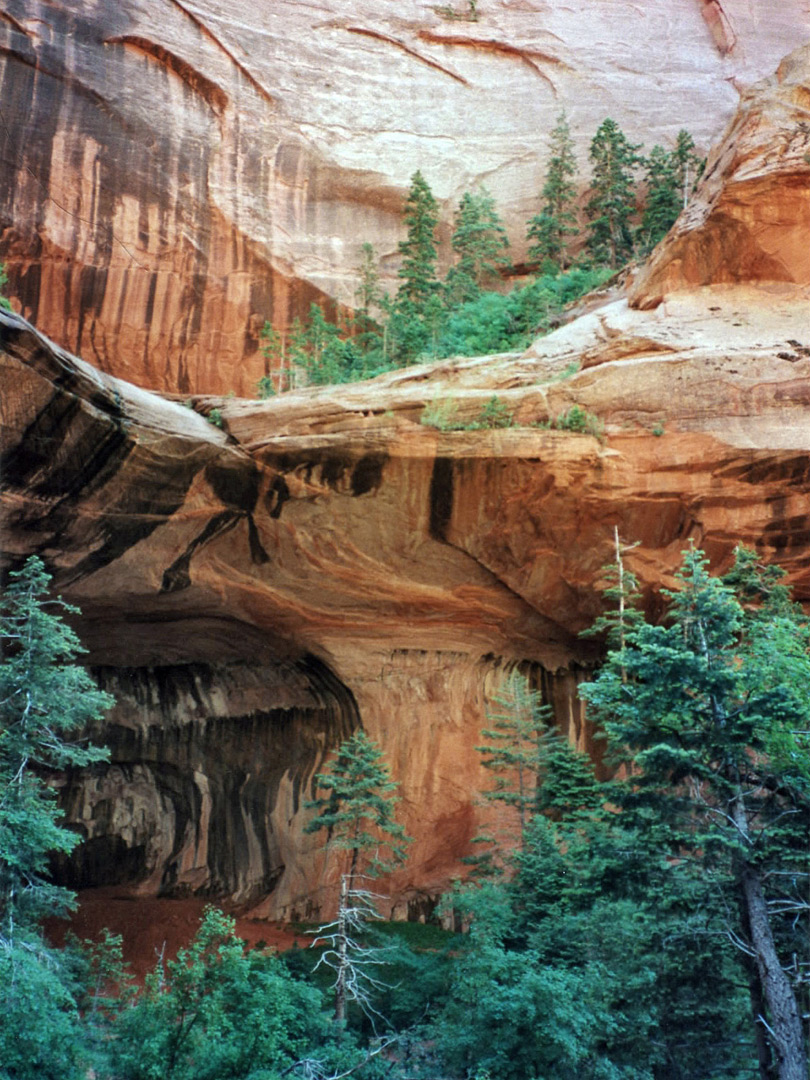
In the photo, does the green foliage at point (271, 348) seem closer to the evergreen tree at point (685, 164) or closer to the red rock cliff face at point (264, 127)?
the red rock cliff face at point (264, 127)

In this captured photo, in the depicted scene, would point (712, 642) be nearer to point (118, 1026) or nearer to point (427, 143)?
point (118, 1026)

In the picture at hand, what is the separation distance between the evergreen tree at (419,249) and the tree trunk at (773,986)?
18360 millimetres

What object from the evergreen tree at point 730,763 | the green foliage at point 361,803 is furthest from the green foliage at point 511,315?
the evergreen tree at point 730,763

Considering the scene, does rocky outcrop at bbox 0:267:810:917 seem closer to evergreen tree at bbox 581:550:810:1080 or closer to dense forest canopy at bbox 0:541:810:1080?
dense forest canopy at bbox 0:541:810:1080

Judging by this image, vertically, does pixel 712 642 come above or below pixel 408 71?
below

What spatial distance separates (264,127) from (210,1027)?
26.9 meters

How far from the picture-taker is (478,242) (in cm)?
2877

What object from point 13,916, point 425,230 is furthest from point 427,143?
point 13,916

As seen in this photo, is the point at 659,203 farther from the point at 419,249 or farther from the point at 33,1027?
the point at 33,1027

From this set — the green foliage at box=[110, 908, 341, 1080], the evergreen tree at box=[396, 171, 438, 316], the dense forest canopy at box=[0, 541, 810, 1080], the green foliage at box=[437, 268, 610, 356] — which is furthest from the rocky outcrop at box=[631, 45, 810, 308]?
the green foliage at box=[110, 908, 341, 1080]

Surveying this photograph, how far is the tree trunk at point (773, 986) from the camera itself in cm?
918

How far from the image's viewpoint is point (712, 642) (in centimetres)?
1091

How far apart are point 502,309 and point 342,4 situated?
1625 centimetres

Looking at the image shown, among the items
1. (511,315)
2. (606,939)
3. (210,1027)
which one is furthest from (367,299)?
(210,1027)
